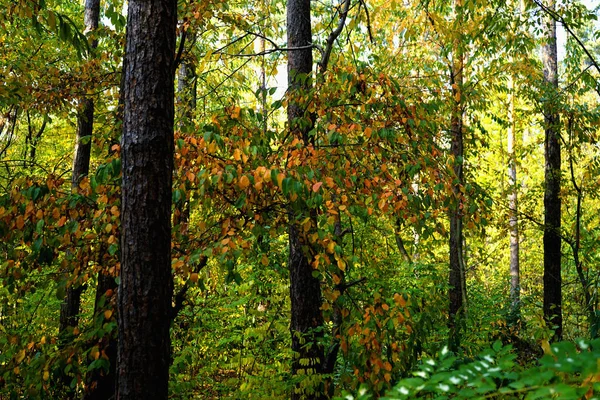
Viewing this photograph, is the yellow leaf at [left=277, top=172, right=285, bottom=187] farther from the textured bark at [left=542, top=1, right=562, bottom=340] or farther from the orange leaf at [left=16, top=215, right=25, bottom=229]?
the textured bark at [left=542, top=1, right=562, bottom=340]

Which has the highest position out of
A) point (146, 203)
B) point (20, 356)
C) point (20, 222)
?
point (146, 203)

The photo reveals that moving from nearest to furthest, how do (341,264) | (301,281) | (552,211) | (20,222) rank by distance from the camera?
(20,222) → (341,264) → (301,281) → (552,211)

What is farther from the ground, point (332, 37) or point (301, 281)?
point (332, 37)

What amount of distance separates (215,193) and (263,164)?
0.46 meters

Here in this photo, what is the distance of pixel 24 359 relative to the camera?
4.15 m

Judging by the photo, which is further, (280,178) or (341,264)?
(341,264)

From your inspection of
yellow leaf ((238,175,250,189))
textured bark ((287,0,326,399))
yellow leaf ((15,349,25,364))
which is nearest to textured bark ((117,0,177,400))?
yellow leaf ((238,175,250,189))

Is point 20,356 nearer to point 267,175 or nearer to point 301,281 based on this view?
point 267,175

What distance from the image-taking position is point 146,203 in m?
3.31

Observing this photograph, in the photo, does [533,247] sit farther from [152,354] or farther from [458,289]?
[152,354]

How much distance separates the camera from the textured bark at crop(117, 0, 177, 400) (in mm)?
3234

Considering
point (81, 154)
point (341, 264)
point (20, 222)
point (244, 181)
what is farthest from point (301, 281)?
point (81, 154)

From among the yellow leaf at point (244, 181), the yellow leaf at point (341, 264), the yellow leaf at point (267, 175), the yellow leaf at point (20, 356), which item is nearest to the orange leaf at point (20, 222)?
the yellow leaf at point (20, 356)

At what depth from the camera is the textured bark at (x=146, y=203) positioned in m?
3.23
